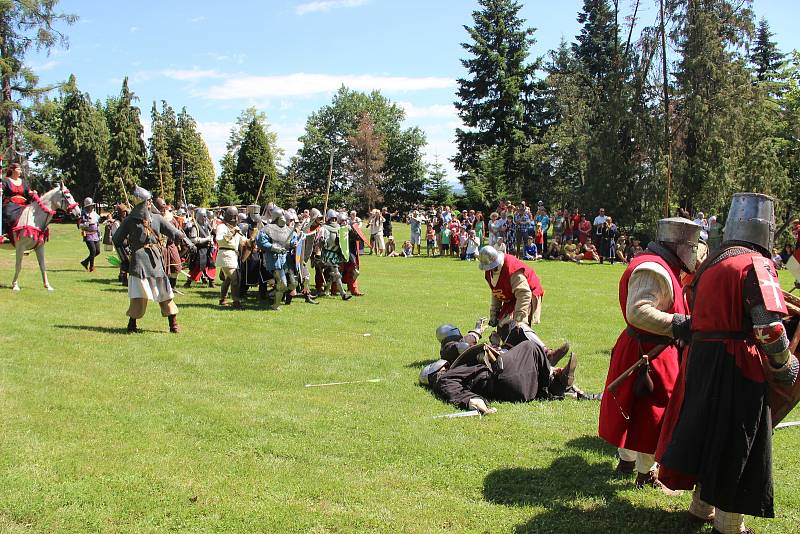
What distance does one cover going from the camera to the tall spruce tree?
43.3m

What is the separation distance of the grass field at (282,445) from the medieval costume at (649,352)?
425 mm

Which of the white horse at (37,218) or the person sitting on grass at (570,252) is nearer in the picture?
the white horse at (37,218)

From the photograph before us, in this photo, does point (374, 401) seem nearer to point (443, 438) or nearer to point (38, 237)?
point (443, 438)

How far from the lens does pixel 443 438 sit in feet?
19.9

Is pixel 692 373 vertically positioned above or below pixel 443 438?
above

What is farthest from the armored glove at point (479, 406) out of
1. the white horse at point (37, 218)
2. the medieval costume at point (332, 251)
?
the white horse at point (37, 218)

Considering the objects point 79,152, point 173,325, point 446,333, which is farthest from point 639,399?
point 79,152

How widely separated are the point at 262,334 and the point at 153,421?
4.60 metres

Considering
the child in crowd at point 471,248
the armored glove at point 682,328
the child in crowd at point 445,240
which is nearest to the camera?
the armored glove at point 682,328

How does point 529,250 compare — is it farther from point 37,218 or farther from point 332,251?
point 37,218

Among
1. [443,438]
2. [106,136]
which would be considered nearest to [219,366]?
[443,438]

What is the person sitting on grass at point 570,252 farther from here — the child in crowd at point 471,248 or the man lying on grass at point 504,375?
the man lying on grass at point 504,375

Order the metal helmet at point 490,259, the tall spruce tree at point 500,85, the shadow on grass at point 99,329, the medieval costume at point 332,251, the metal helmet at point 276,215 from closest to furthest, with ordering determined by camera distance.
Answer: the metal helmet at point 490,259 < the shadow on grass at point 99,329 < the metal helmet at point 276,215 < the medieval costume at point 332,251 < the tall spruce tree at point 500,85

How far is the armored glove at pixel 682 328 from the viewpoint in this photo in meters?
4.25
